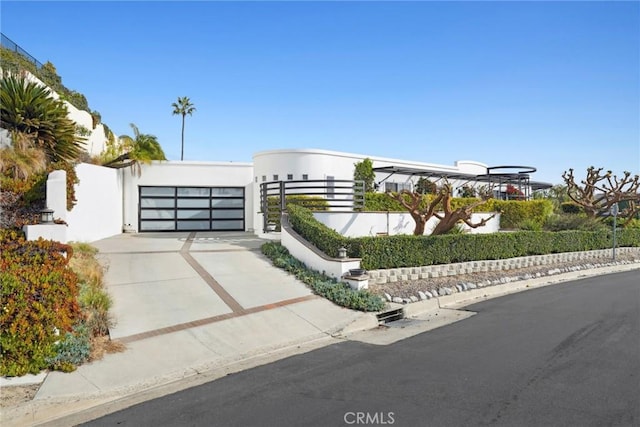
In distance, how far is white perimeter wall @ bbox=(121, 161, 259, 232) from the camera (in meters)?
19.6

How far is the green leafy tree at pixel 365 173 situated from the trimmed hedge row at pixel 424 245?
8710mm

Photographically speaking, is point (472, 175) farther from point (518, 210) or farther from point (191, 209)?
point (191, 209)

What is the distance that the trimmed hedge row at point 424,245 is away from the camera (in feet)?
37.0

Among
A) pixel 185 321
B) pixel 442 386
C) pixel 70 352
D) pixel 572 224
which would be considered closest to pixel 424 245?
pixel 185 321

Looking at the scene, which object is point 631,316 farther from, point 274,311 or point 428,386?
point 274,311

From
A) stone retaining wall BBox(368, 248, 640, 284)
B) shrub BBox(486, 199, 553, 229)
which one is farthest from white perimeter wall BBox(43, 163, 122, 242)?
shrub BBox(486, 199, 553, 229)

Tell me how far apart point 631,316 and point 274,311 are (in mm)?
7286

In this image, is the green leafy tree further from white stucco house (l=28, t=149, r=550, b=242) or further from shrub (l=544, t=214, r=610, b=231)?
shrub (l=544, t=214, r=610, b=231)

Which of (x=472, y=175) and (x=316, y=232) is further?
(x=472, y=175)

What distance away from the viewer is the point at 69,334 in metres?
6.32

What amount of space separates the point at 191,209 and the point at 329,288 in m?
12.4

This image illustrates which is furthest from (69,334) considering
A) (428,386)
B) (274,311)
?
(428,386)

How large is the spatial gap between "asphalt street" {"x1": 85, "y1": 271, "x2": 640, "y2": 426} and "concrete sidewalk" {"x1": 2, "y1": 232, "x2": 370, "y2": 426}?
2.21 ft

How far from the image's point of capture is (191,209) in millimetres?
20594
